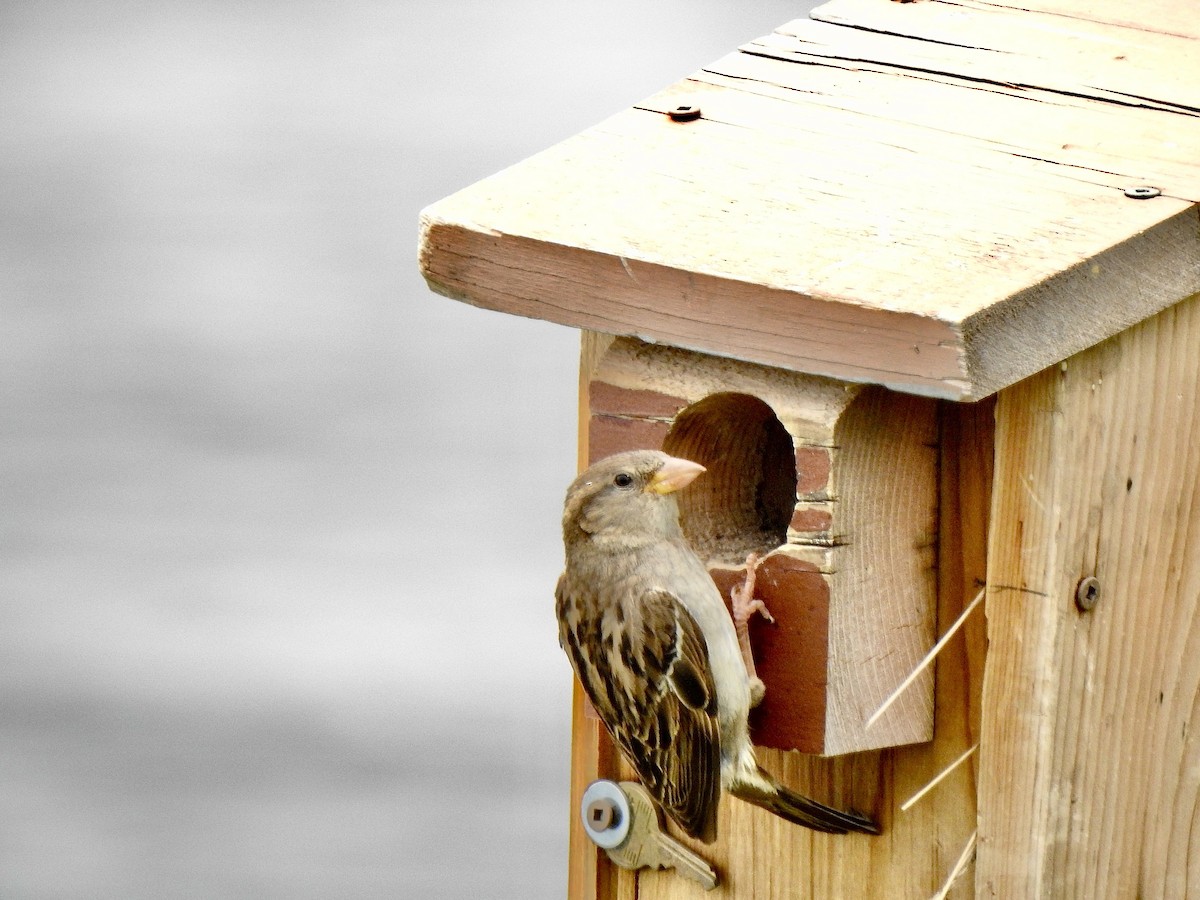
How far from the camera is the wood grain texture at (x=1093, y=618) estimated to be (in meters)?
2.52

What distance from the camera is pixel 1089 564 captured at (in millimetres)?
2555

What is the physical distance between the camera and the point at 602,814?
10.3ft

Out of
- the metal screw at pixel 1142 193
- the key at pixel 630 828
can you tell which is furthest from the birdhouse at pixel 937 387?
the key at pixel 630 828

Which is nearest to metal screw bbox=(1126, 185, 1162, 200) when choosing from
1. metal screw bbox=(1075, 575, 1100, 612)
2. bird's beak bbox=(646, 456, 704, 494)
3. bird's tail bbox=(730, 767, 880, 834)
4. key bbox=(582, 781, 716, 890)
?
metal screw bbox=(1075, 575, 1100, 612)

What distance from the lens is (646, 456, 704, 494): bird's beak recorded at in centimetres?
270

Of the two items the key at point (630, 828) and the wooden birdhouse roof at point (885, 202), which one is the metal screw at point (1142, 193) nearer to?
the wooden birdhouse roof at point (885, 202)

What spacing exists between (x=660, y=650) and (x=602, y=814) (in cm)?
46

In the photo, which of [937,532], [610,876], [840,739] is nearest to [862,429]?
[937,532]

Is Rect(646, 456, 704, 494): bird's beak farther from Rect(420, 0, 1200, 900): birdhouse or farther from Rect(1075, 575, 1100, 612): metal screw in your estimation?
Rect(1075, 575, 1100, 612): metal screw

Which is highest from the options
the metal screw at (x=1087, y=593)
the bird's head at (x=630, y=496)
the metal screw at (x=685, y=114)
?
the metal screw at (x=685, y=114)

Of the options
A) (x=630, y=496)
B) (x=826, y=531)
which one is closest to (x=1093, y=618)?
(x=826, y=531)

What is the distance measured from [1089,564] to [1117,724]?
23 centimetres

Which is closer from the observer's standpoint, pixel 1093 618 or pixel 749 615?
pixel 1093 618

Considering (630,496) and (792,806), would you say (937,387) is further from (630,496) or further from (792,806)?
(792,806)
